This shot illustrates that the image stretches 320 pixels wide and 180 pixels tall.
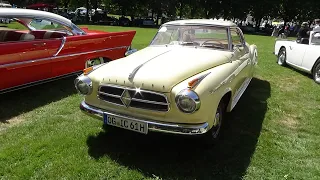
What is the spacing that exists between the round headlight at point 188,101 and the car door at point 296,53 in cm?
594

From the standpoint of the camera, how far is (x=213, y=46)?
15.5 feet

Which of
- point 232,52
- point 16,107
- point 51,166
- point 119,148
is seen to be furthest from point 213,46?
point 16,107

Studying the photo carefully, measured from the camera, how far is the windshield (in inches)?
188

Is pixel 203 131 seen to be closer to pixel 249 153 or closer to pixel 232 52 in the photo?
pixel 249 153

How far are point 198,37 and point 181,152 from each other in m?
2.06

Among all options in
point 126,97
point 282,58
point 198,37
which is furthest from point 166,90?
point 282,58

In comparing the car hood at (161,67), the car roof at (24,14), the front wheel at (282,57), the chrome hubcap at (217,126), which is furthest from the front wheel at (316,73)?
the car roof at (24,14)

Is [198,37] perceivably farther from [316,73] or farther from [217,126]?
[316,73]

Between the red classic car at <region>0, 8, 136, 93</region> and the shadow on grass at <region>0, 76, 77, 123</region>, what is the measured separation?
30cm

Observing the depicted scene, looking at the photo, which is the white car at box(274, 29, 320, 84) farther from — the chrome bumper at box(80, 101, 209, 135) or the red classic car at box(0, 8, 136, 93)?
the chrome bumper at box(80, 101, 209, 135)

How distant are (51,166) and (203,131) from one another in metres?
1.69

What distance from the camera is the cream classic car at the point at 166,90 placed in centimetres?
323

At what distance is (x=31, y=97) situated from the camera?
5.56 m

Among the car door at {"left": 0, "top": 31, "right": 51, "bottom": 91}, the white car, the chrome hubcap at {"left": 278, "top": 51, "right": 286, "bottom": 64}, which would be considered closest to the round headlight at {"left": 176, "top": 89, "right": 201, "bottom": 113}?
the car door at {"left": 0, "top": 31, "right": 51, "bottom": 91}
